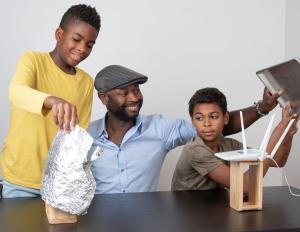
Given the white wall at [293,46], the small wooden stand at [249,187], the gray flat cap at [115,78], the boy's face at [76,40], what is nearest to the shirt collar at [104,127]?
the gray flat cap at [115,78]

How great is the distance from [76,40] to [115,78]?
0.61 feet

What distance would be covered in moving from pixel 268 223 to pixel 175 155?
1.41 metres

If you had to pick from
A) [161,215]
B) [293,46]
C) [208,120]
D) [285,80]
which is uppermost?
[293,46]

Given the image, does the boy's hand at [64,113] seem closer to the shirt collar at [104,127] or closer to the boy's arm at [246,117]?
the shirt collar at [104,127]

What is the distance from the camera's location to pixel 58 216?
0.91m

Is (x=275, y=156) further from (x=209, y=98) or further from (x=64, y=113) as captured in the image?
(x=64, y=113)

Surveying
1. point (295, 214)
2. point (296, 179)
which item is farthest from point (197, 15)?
point (295, 214)

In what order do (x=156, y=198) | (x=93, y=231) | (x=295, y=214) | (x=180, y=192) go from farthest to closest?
1. (x=180, y=192)
2. (x=156, y=198)
3. (x=295, y=214)
4. (x=93, y=231)

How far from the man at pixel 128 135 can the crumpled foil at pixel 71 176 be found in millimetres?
462

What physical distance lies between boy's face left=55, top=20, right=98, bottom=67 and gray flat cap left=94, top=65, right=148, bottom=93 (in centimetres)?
11

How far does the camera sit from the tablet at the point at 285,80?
117cm

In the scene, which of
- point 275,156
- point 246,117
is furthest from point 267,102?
point 275,156

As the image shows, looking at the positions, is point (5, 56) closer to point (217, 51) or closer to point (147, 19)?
point (147, 19)

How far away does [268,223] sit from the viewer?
899 millimetres
